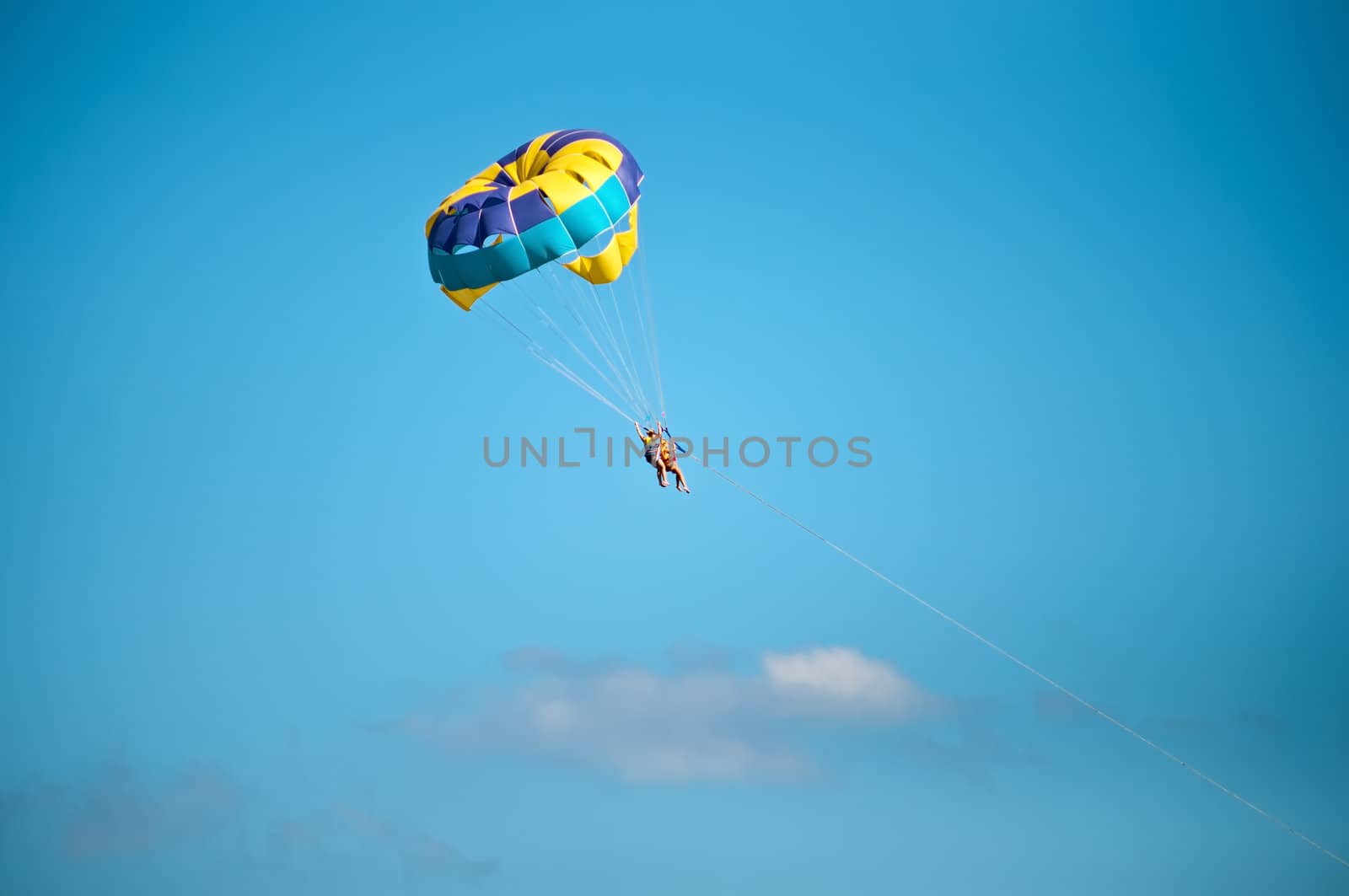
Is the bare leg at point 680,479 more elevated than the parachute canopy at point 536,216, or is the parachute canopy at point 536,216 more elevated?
the parachute canopy at point 536,216

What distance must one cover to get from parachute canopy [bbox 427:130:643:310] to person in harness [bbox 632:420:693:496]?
3455 millimetres

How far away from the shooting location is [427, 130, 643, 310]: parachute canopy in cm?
2262

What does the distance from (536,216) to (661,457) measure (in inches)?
174

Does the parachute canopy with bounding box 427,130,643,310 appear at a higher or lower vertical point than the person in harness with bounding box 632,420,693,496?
higher

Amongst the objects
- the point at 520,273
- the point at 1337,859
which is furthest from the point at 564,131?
the point at 1337,859

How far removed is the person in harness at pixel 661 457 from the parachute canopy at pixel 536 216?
345 cm

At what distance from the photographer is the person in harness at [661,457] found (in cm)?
2223

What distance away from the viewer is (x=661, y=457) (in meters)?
22.2

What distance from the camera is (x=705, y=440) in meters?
22.2

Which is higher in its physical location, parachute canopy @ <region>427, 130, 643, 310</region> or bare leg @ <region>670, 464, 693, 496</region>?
parachute canopy @ <region>427, 130, 643, 310</region>

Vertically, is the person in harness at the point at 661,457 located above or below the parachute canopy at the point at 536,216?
below

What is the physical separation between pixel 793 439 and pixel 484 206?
6614 millimetres

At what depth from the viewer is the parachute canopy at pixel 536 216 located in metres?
22.6

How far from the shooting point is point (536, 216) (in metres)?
22.6
